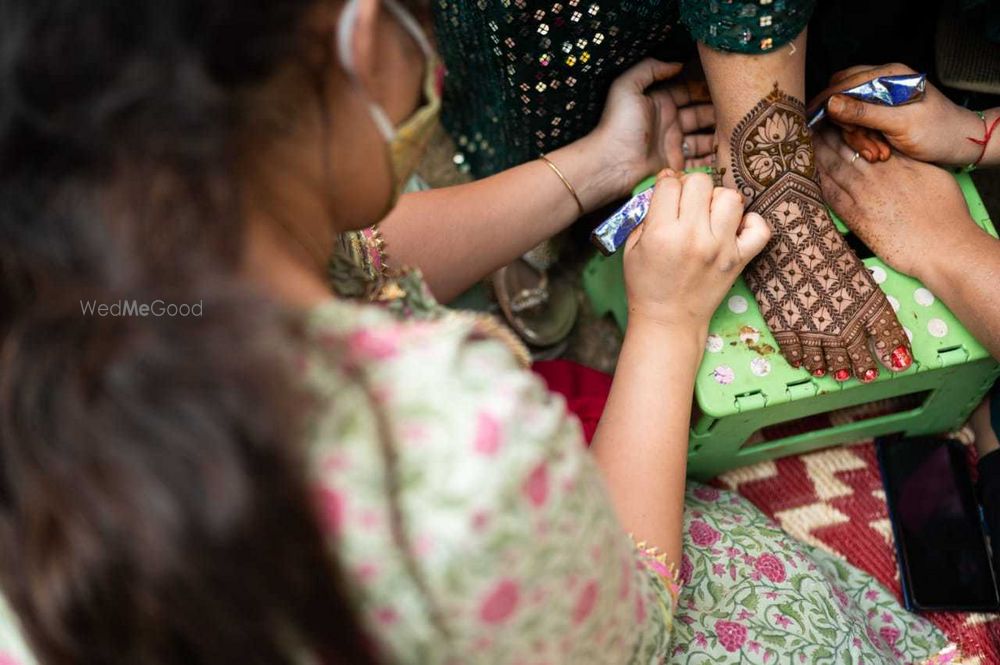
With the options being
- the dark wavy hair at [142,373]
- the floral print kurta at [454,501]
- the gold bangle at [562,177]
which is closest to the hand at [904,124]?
the gold bangle at [562,177]

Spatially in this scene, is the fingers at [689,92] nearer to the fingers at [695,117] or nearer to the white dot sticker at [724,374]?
the fingers at [695,117]

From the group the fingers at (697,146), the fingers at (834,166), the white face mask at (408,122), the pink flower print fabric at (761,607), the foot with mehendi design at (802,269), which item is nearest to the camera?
the white face mask at (408,122)

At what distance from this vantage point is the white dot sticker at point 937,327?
897mm

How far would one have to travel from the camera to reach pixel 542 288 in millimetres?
1320

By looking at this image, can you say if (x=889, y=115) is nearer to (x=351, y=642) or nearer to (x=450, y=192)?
(x=450, y=192)

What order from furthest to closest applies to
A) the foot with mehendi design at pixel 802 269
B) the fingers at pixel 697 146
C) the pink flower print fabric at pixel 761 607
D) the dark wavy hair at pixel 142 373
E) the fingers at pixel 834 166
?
the fingers at pixel 697 146, the fingers at pixel 834 166, the foot with mehendi design at pixel 802 269, the pink flower print fabric at pixel 761 607, the dark wavy hair at pixel 142 373

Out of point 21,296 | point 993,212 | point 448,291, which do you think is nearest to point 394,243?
point 448,291

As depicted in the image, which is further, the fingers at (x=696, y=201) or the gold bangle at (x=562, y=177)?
the gold bangle at (x=562, y=177)

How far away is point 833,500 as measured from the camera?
46.0 inches

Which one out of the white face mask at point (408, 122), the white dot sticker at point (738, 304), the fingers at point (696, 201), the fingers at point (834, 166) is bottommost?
the white dot sticker at point (738, 304)

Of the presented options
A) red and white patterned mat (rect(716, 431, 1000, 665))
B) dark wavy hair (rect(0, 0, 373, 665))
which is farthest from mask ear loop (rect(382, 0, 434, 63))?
red and white patterned mat (rect(716, 431, 1000, 665))

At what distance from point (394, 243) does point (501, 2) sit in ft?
1.10

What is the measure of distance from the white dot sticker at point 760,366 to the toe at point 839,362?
0.22 ft

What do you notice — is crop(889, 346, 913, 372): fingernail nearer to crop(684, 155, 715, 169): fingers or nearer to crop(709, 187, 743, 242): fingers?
crop(709, 187, 743, 242): fingers
